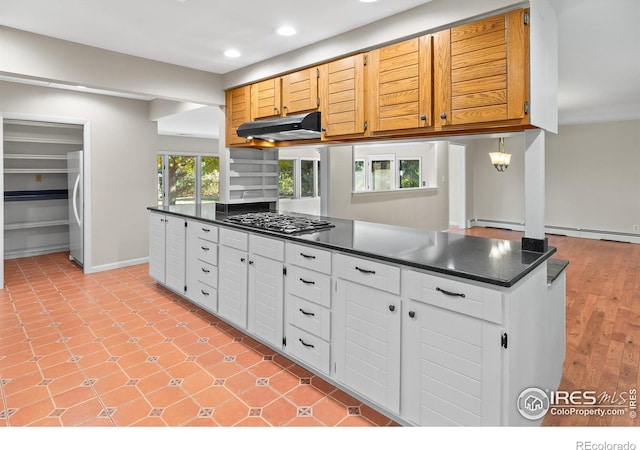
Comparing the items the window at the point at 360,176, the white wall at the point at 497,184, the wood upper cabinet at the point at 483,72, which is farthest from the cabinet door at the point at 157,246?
the white wall at the point at 497,184

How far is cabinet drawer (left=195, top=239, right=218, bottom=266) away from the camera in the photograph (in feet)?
11.0

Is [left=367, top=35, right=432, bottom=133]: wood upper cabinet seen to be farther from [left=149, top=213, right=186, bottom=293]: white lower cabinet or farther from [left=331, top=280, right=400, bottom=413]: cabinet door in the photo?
[left=149, top=213, right=186, bottom=293]: white lower cabinet

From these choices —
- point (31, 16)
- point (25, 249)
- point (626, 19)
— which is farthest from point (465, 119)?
point (25, 249)

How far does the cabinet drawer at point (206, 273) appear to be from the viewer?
3363 millimetres

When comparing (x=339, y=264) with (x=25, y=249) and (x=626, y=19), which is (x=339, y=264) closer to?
(x=626, y=19)

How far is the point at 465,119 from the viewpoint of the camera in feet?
7.35

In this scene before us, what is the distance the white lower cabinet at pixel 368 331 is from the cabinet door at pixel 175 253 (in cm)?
217

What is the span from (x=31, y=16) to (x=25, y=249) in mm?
4769

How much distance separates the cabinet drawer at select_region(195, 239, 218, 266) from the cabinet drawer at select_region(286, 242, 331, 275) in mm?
1048

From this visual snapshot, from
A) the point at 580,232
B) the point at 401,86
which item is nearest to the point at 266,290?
the point at 401,86

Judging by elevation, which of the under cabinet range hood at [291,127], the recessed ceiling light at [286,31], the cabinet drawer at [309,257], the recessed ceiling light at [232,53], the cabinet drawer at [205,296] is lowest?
the cabinet drawer at [205,296]

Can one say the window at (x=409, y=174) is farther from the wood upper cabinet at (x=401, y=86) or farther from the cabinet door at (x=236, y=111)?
the wood upper cabinet at (x=401, y=86)

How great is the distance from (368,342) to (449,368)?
480 millimetres
